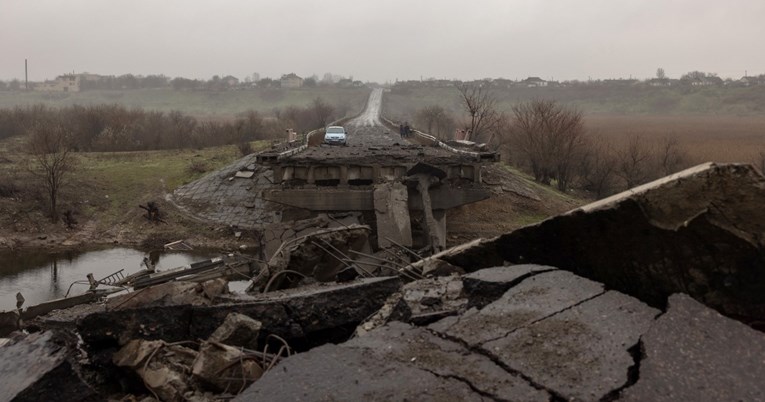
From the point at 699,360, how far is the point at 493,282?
71.2 inches

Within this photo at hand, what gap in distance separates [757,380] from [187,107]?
385ft

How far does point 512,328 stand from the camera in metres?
3.76

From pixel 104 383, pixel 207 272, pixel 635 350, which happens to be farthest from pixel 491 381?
pixel 207 272

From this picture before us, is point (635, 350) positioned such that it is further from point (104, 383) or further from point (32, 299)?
point (32, 299)

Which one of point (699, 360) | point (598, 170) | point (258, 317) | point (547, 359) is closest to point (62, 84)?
point (598, 170)

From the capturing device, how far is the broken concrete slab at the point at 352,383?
3094mm

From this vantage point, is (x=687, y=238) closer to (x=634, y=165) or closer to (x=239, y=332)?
(x=239, y=332)

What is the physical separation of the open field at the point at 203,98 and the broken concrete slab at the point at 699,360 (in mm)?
103118

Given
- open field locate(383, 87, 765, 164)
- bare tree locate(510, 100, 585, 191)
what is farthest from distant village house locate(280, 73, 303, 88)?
bare tree locate(510, 100, 585, 191)

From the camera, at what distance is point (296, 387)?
321 centimetres

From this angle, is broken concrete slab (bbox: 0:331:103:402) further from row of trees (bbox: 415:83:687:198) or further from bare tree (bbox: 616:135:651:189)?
bare tree (bbox: 616:135:651:189)

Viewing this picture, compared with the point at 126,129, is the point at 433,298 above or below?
below

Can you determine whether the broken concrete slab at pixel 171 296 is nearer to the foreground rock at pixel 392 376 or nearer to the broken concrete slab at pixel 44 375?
the broken concrete slab at pixel 44 375

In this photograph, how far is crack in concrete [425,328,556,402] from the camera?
303 cm
